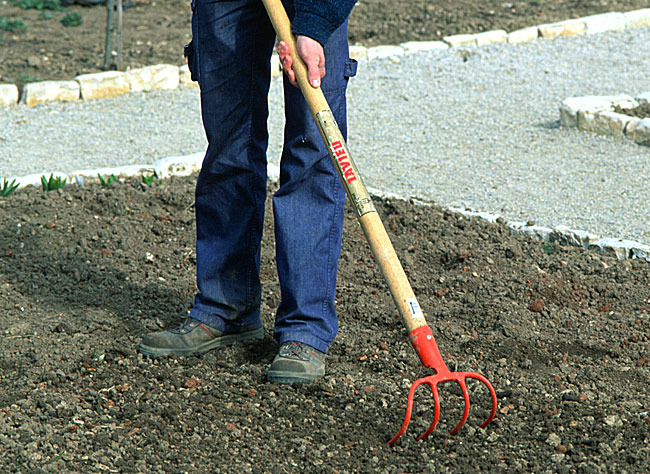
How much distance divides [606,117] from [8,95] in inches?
195

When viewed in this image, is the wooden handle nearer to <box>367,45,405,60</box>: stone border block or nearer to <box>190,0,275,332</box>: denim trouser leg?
<box>190,0,275,332</box>: denim trouser leg

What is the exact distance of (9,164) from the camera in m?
5.86

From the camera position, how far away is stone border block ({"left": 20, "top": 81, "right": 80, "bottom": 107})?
7.12 m

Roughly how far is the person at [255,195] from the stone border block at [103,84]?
4579 millimetres

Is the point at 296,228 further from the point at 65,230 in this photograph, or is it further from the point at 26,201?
the point at 26,201

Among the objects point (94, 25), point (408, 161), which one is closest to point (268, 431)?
point (408, 161)

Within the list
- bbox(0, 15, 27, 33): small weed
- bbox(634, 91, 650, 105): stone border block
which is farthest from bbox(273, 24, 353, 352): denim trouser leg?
bbox(0, 15, 27, 33): small weed

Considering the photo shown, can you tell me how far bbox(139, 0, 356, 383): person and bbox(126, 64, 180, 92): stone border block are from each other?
4.69 metres

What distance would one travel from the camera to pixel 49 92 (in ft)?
23.6

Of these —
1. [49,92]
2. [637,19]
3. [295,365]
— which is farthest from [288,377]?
[637,19]

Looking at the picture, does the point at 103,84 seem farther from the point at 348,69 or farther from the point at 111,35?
the point at 348,69

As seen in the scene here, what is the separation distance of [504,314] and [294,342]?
1063 millimetres

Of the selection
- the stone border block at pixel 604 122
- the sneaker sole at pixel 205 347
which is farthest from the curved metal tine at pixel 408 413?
the stone border block at pixel 604 122

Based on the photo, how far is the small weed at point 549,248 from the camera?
430cm
